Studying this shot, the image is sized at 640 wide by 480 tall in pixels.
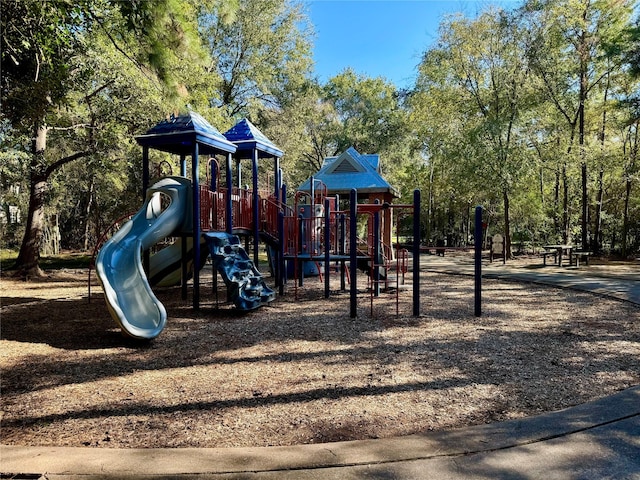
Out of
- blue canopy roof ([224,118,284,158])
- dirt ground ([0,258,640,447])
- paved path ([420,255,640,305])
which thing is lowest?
dirt ground ([0,258,640,447])

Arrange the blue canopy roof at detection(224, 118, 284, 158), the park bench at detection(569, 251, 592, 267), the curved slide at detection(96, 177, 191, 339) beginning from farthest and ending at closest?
the park bench at detection(569, 251, 592, 267), the blue canopy roof at detection(224, 118, 284, 158), the curved slide at detection(96, 177, 191, 339)

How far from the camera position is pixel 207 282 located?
529 inches

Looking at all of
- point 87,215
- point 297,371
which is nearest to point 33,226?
point 87,215

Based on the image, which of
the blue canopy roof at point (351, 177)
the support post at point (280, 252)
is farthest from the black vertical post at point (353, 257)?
the blue canopy roof at point (351, 177)

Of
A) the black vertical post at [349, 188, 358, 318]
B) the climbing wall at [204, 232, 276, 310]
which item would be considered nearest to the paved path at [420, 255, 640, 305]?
the black vertical post at [349, 188, 358, 318]

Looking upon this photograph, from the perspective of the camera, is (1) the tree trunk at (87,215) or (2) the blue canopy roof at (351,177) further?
(1) the tree trunk at (87,215)

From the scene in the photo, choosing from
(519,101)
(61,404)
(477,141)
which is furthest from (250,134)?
(519,101)

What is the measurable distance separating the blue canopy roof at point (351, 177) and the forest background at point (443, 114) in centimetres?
468

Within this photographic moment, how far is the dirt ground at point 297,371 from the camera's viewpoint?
3.58 m

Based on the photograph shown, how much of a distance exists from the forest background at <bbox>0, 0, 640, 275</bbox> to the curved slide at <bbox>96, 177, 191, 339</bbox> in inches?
118

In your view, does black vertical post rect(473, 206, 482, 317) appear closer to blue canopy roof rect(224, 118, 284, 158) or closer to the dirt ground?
the dirt ground

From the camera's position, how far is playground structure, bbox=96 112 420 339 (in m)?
6.86

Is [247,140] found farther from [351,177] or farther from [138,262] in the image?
[351,177]

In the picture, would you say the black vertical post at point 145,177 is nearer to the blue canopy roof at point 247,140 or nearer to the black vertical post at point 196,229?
the black vertical post at point 196,229
